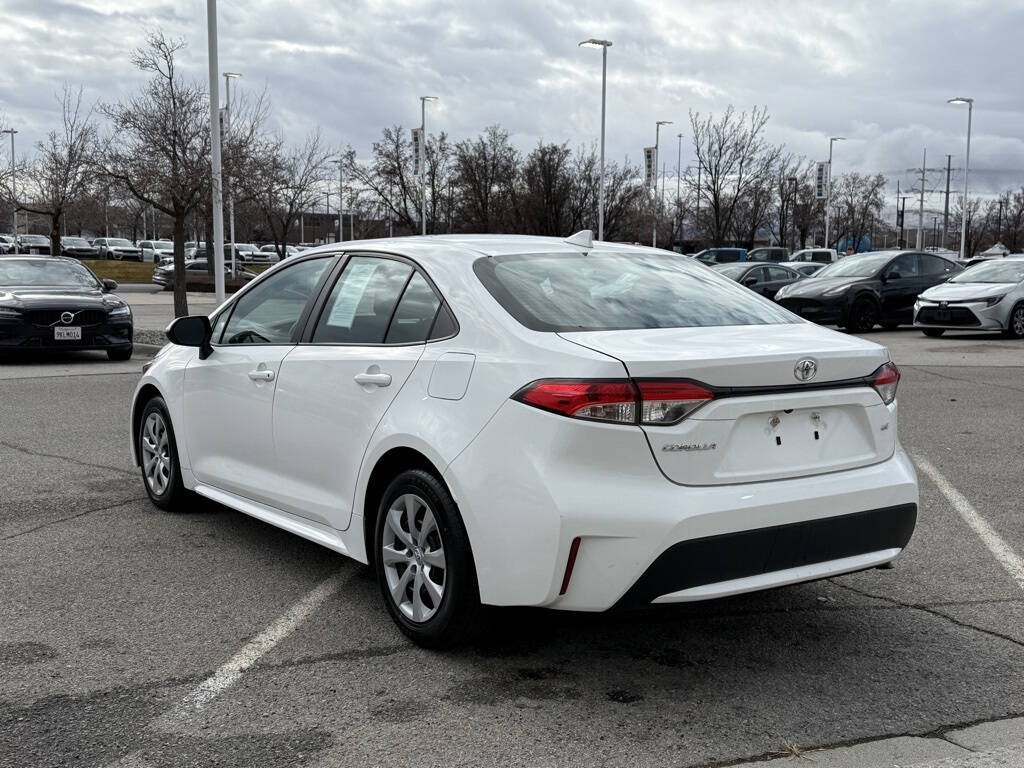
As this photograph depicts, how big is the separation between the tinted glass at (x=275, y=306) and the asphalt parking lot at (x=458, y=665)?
1072 millimetres

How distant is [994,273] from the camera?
2000 centimetres

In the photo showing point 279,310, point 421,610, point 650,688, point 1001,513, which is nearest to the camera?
point 650,688

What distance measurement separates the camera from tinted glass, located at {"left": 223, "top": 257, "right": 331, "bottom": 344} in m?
5.04

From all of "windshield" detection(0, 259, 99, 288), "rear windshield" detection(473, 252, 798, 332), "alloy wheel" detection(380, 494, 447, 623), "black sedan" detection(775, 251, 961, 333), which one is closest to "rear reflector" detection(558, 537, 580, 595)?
"alloy wheel" detection(380, 494, 447, 623)

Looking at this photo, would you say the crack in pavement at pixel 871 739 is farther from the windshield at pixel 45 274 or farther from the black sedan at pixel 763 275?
the black sedan at pixel 763 275

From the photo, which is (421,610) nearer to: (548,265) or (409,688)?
(409,688)

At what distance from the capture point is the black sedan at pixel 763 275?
25.3 meters

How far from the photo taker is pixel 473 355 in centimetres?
384

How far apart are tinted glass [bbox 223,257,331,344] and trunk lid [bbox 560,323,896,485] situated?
1.76m

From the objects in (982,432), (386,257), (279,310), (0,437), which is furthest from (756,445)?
(0,437)

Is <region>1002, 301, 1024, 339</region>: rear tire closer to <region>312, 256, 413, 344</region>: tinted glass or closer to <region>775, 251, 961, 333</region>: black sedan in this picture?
<region>775, 251, 961, 333</region>: black sedan

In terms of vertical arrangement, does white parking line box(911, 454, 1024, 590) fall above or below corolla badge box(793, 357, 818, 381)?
below

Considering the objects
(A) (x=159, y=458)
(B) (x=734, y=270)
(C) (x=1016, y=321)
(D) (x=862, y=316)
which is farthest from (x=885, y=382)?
(B) (x=734, y=270)

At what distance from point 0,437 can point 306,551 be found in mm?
4356
